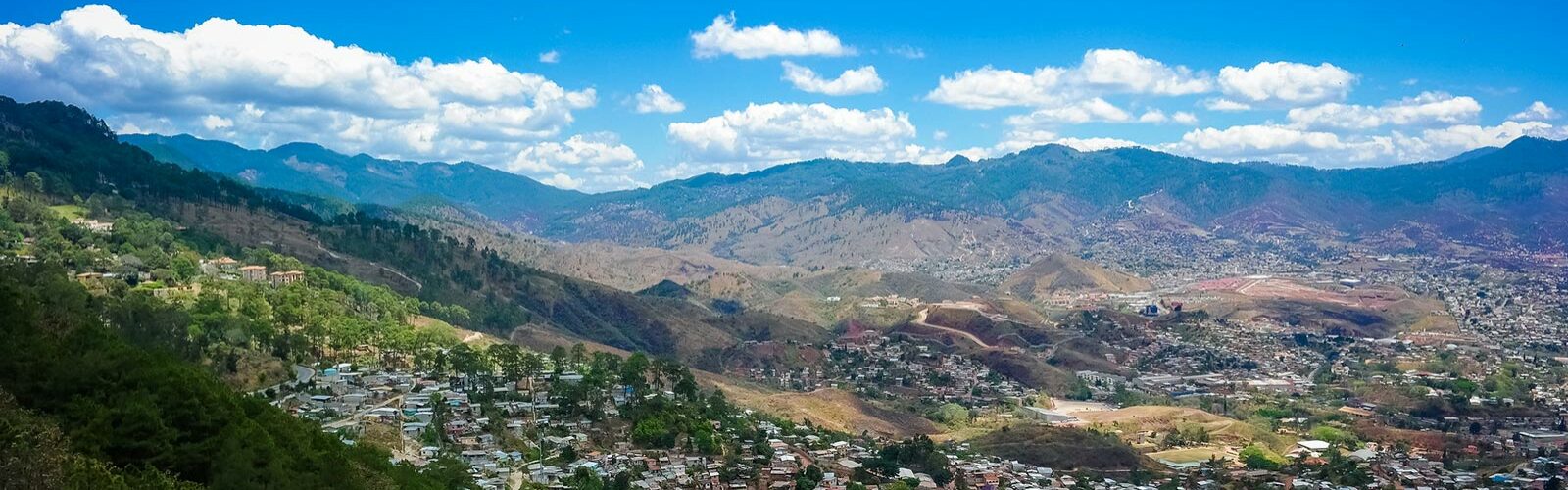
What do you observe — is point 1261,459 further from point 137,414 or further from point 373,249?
point 373,249

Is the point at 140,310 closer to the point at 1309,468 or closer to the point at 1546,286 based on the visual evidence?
the point at 1309,468

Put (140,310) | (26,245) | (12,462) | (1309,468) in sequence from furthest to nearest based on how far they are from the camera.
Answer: (26,245), (1309,468), (140,310), (12,462)

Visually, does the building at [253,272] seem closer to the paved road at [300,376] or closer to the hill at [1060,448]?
the paved road at [300,376]

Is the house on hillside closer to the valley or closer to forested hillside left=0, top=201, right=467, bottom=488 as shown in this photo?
the valley

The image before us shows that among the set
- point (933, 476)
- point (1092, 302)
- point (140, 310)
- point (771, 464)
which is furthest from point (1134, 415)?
point (1092, 302)

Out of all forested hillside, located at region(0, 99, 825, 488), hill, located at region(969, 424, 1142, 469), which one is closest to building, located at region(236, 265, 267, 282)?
forested hillside, located at region(0, 99, 825, 488)
